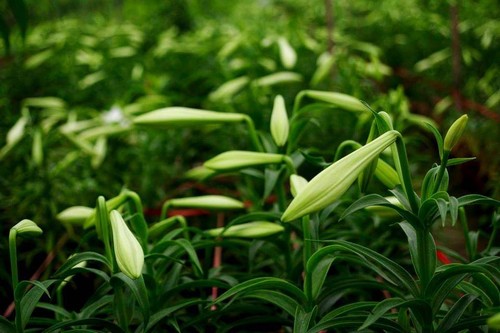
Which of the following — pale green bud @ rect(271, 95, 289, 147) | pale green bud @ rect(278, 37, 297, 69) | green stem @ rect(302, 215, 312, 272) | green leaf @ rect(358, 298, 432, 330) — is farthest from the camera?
pale green bud @ rect(278, 37, 297, 69)

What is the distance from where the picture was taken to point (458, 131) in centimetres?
41

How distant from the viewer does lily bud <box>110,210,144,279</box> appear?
435 millimetres

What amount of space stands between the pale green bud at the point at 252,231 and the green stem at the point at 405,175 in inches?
7.3

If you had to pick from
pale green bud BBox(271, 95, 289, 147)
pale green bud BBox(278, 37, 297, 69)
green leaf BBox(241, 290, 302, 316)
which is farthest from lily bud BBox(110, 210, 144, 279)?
pale green bud BBox(278, 37, 297, 69)

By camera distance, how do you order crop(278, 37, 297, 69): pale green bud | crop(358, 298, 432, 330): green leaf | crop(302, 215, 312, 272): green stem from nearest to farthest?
crop(358, 298, 432, 330): green leaf < crop(302, 215, 312, 272): green stem < crop(278, 37, 297, 69): pale green bud

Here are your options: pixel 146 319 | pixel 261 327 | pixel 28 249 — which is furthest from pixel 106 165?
pixel 146 319

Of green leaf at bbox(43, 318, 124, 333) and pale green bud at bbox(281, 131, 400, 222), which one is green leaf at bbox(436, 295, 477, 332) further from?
green leaf at bbox(43, 318, 124, 333)

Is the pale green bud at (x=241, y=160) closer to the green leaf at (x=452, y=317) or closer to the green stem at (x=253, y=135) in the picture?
the green stem at (x=253, y=135)

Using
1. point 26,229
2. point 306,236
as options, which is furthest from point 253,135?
point 26,229

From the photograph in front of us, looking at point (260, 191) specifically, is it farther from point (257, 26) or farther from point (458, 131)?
point (257, 26)

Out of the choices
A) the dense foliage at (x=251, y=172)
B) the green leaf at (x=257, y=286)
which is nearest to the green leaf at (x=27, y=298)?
the dense foliage at (x=251, y=172)

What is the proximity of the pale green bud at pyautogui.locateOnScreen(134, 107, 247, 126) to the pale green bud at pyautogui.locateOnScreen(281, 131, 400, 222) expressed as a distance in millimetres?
245

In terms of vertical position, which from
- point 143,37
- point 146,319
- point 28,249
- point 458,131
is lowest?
point 28,249

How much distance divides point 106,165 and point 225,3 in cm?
128
